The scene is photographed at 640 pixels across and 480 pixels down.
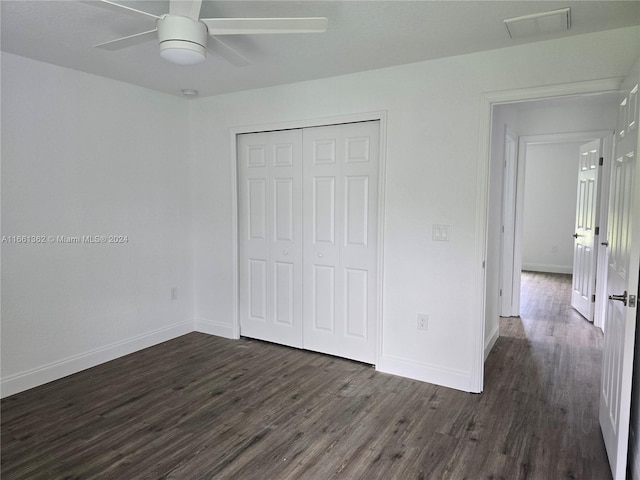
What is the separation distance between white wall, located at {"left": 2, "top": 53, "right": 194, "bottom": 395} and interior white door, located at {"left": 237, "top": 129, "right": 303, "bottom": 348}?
69cm

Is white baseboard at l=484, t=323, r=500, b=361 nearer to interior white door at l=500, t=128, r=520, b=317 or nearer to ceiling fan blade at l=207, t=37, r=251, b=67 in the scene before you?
interior white door at l=500, t=128, r=520, b=317

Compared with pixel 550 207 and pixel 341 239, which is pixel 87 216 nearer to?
pixel 341 239

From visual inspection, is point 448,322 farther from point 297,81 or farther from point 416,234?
point 297,81

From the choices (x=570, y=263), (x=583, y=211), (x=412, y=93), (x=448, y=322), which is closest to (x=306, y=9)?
(x=412, y=93)

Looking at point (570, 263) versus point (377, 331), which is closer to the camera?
point (377, 331)

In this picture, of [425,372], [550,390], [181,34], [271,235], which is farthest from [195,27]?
[550,390]

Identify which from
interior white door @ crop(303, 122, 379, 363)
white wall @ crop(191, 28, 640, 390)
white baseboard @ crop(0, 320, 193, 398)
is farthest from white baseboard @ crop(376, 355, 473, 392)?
white baseboard @ crop(0, 320, 193, 398)

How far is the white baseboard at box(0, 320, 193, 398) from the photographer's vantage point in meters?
3.10

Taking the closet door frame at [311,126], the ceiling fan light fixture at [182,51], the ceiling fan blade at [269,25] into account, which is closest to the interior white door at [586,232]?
the closet door frame at [311,126]

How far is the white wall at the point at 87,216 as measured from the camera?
3055mm

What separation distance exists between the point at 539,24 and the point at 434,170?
3.61 feet

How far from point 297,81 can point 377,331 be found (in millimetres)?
2245

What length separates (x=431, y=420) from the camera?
108 inches

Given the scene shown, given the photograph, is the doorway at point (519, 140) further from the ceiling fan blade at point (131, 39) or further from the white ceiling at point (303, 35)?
the ceiling fan blade at point (131, 39)
